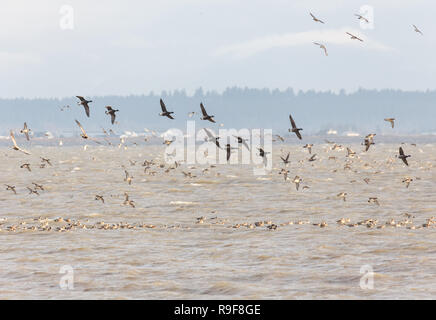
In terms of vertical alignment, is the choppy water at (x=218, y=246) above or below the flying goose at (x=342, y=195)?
below

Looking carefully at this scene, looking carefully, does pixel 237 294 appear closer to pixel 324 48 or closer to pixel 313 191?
pixel 324 48

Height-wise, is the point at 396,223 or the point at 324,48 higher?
the point at 324,48

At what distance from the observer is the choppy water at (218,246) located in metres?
19.5

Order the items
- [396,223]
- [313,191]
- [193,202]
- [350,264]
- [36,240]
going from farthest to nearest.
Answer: [313,191], [193,202], [396,223], [36,240], [350,264]

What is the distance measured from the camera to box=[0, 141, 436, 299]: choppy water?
19.5 m

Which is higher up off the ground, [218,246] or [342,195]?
[342,195]

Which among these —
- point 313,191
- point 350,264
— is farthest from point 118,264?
point 313,191

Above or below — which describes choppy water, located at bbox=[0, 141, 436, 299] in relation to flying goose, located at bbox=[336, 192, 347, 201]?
below

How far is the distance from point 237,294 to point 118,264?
5020 millimetres

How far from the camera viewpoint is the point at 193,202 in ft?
135

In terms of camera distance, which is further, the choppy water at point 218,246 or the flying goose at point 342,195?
the flying goose at point 342,195

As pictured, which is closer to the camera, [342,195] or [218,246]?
[218,246]

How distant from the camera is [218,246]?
2558cm
